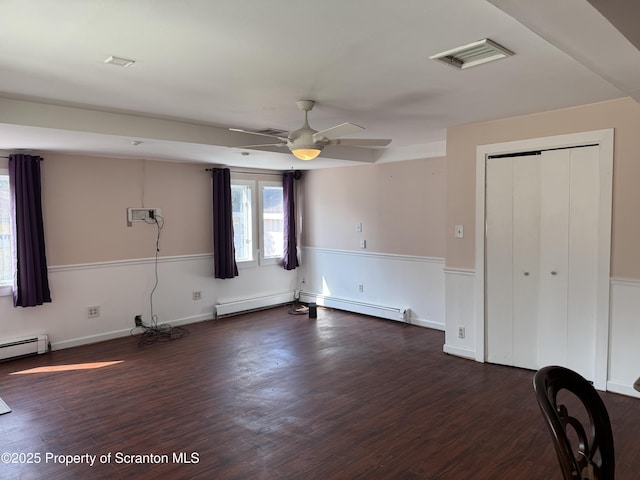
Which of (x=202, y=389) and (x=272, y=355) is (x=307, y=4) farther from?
(x=272, y=355)

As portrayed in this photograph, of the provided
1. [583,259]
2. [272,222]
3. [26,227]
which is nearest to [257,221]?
[272,222]

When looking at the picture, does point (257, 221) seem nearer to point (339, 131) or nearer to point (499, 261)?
point (499, 261)

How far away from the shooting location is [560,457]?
1191mm

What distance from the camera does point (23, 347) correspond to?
181 inches

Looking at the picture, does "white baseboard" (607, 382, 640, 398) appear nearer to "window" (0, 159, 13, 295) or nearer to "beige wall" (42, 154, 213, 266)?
"beige wall" (42, 154, 213, 266)

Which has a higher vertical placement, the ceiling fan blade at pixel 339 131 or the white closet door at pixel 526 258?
the ceiling fan blade at pixel 339 131

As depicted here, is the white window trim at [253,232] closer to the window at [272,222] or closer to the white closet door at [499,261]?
the window at [272,222]

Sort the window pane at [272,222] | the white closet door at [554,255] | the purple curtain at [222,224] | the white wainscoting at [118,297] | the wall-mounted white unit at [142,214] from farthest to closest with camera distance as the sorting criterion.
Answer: the window pane at [272,222]
the purple curtain at [222,224]
the wall-mounted white unit at [142,214]
the white wainscoting at [118,297]
the white closet door at [554,255]

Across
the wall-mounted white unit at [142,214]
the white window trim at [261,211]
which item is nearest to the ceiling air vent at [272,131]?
the wall-mounted white unit at [142,214]

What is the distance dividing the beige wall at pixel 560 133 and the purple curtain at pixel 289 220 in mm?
3096

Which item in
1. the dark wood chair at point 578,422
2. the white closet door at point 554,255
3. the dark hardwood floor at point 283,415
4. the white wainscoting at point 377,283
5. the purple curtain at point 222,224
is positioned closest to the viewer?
the dark wood chair at point 578,422

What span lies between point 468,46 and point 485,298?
2680 mm

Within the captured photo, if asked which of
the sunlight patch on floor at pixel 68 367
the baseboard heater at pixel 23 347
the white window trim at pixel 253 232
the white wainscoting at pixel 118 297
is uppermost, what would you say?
the white window trim at pixel 253 232

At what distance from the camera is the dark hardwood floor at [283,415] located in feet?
8.46
